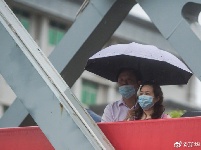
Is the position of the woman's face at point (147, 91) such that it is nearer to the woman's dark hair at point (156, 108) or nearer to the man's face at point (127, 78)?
the woman's dark hair at point (156, 108)

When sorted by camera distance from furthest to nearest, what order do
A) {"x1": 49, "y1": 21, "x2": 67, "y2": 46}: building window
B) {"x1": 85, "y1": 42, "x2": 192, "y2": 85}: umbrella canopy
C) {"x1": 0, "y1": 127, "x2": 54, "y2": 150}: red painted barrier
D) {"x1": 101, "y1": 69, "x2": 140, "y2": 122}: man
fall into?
{"x1": 49, "y1": 21, "x2": 67, "y2": 46}: building window
{"x1": 85, "y1": 42, "x2": 192, "y2": 85}: umbrella canopy
{"x1": 101, "y1": 69, "x2": 140, "y2": 122}: man
{"x1": 0, "y1": 127, "x2": 54, "y2": 150}: red painted barrier

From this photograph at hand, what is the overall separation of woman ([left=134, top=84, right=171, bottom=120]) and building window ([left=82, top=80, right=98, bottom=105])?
41.5 metres

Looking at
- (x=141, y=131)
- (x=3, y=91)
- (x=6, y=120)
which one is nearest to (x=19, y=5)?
(x=3, y=91)

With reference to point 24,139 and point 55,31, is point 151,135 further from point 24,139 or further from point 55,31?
point 55,31

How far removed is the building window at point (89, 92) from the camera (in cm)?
4903

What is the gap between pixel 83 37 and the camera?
28.3ft

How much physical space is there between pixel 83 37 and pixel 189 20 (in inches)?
57.9

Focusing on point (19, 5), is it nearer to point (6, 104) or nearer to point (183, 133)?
point (6, 104)

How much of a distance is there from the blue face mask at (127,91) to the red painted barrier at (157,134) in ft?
4.78

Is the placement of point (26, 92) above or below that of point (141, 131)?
above

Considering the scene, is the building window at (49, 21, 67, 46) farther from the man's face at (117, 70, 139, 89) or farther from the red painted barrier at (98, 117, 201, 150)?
the red painted barrier at (98, 117, 201, 150)

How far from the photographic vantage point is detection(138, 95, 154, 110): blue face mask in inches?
281

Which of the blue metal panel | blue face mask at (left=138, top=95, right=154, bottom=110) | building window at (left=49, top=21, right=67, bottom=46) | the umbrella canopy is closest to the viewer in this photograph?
the blue metal panel

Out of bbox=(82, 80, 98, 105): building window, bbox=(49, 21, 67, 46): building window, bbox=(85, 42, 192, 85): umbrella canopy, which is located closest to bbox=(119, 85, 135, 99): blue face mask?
bbox=(85, 42, 192, 85): umbrella canopy
